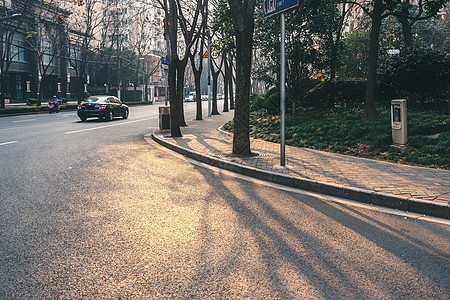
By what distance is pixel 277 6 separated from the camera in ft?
23.9

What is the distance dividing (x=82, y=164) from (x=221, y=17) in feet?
42.1

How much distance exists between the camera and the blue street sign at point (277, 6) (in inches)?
271

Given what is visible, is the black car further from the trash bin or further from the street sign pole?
the street sign pole

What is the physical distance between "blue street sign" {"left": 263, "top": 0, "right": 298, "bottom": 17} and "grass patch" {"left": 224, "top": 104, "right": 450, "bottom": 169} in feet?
12.9

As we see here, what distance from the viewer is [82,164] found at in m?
8.18

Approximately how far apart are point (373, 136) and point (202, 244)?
759cm

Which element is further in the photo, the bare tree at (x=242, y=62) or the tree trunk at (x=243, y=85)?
the tree trunk at (x=243, y=85)

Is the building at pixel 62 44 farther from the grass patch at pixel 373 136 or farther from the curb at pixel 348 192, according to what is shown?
the curb at pixel 348 192

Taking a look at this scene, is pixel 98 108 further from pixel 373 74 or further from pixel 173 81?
pixel 373 74

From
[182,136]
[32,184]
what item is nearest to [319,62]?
[182,136]

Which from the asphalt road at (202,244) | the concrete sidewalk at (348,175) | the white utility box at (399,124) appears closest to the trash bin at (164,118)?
the concrete sidewalk at (348,175)

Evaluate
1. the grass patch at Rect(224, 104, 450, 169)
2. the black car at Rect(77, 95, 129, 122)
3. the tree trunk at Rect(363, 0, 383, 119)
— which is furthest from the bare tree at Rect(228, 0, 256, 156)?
the black car at Rect(77, 95, 129, 122)

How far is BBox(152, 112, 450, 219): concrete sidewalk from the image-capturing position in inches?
210

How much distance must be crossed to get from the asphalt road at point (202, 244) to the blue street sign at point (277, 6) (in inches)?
125
